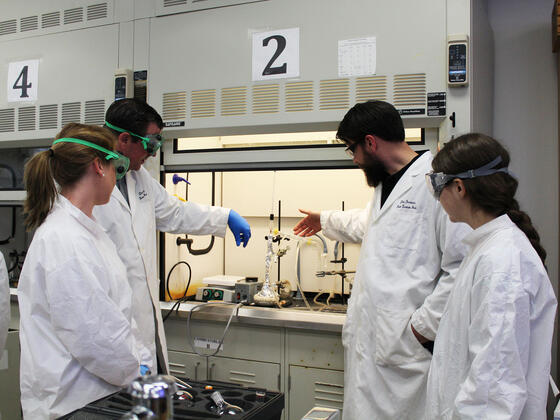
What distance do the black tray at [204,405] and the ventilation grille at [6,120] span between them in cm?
249

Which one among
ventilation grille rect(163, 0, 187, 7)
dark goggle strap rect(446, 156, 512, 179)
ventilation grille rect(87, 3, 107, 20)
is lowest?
dark goggle strap rect(446, 156, 512, 179)

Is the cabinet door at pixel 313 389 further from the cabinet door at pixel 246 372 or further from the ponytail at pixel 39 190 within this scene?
the ponytail at pixel 39 190

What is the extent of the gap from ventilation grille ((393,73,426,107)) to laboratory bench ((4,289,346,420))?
41.1 inches

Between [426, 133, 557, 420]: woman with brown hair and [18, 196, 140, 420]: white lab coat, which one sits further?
[18, 196, 140, 420]: white lab coat

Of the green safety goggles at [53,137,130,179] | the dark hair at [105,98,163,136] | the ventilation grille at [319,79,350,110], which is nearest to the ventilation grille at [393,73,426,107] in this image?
the ventilation grille at [319,79,350,110]

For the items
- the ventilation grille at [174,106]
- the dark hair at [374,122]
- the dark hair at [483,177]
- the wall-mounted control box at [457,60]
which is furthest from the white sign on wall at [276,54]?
the dark hair at [483,177]

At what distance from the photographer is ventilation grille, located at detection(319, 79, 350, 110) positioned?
7.29 feet

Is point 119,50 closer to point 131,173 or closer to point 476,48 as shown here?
point 131,173

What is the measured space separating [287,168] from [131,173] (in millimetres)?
769

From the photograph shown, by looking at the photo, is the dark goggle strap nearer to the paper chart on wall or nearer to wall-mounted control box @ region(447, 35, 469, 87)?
wall-mounted control box @ region(447, 35, 469, 87)

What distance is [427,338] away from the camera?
162 centimetres

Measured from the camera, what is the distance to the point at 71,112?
2.75 m

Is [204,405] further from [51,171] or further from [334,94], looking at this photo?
[334,94]

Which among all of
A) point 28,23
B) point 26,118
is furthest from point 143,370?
point 28,23
